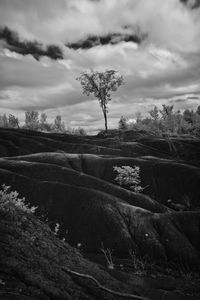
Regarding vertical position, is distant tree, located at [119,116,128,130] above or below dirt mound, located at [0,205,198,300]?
above

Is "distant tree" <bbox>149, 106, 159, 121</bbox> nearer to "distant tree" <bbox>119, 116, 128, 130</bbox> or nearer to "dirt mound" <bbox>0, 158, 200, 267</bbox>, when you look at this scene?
"distant tree" <bbox>119, 116, 128, 130</bbox>

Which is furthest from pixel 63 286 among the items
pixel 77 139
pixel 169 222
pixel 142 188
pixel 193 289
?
pixel 77 139

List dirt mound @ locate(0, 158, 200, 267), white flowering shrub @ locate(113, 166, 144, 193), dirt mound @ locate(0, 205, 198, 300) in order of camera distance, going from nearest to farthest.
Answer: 1. dirt mound @ locate(0, 205, 198, 300)
2. dirt mound @ locate(0, 158, 200, 267)
3. white flowering shrub @ locate(113, 166, 144, 193)

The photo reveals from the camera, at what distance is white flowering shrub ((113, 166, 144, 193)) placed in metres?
24.3

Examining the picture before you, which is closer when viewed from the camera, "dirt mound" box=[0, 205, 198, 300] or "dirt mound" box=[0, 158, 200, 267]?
"dirt mound" box=[0, 205, 198, 300]

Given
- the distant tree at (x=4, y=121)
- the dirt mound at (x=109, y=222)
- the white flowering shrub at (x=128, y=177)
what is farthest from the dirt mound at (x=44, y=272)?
the distant tree at (x=4, y=121)

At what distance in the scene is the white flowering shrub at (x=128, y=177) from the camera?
2428 centimetres

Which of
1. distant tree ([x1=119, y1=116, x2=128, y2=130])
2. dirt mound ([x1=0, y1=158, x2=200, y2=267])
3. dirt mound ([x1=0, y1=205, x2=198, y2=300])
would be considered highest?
distant tree ([x1=119, y1=116, x2=128, y2=130])

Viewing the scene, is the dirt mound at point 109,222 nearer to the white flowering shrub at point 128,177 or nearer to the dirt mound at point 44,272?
the dirt mound at point 44,272

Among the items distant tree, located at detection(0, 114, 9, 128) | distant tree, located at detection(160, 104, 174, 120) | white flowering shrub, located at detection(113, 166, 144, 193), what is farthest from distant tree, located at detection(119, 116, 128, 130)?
white flowering shrub, located at detection(113, 166, 144, 193)

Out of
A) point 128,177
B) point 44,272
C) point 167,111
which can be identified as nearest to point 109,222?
point 44,272

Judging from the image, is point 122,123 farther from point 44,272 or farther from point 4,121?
point 44,272

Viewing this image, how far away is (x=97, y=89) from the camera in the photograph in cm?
6631

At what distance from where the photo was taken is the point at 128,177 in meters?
24.4
